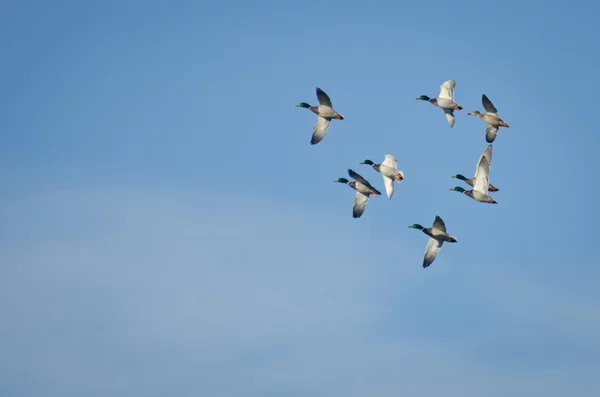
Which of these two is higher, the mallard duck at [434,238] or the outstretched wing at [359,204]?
the outstretched wing at [359,204]

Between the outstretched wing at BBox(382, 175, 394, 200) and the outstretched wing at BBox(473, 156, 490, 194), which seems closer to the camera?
the outstretched wing at BBox(473, 156, 490, 194)

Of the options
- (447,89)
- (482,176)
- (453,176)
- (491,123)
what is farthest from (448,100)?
(482,176)

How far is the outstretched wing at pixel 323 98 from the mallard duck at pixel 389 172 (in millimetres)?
5297

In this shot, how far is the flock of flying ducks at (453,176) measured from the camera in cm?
7019

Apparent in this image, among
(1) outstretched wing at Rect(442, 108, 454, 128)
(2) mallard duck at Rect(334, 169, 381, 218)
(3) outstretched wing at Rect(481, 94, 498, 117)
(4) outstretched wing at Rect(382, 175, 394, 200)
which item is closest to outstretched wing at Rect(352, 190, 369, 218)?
(2) mallard duck at Rect(334, 169, 381, 218)

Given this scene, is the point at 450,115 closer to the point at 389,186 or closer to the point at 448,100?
the point at 448,100

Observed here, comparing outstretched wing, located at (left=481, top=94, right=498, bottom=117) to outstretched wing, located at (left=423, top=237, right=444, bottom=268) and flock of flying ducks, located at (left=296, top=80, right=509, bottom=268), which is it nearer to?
flock of flying ducks, located at (left=296, top=80, right=509, bottom=268)

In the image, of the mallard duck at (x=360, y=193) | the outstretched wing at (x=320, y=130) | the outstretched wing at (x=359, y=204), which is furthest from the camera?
the outstretched wing at (x=359, y=204)

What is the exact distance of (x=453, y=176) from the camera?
247 feet

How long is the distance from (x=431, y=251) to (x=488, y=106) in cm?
1034

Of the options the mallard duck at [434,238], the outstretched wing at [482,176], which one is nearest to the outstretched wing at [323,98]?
the mallard duck at [434,238]

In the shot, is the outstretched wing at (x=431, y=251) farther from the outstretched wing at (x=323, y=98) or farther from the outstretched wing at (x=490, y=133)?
the outstretched wing at (x=323, y=98)

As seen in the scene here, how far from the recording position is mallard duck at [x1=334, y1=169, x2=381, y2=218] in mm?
73875

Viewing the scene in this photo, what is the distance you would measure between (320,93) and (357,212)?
8587mm
